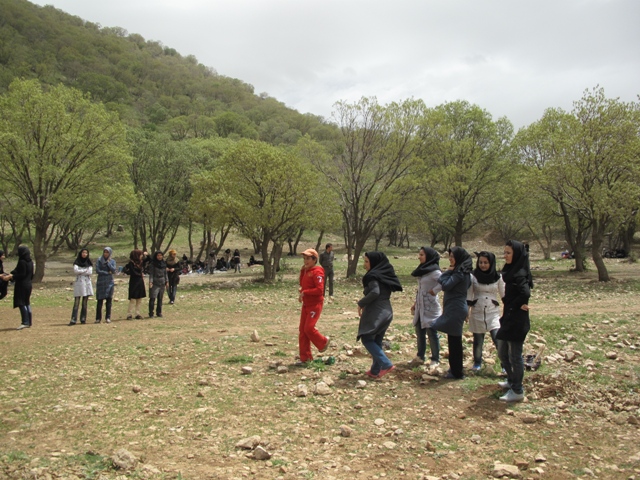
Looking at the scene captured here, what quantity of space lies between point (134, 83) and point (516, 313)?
156 metres

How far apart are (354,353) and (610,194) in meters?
20.6

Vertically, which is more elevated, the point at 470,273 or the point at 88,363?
the point at 470,273

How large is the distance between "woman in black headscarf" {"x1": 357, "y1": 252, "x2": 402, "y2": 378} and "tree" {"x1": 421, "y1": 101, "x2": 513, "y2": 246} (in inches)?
894

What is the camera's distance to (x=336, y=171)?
91.7 ft

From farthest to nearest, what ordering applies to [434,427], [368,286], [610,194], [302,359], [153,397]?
[610,194]
[302,359]
[368,286]
[153,397]
[434,427]

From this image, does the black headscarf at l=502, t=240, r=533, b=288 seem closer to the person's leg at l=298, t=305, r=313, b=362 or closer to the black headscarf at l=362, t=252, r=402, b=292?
the black headscarf at l=362, t=252, r=402, b=292

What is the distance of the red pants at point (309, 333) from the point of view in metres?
7.90

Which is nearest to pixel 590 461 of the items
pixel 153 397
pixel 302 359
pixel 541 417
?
pixel 541 417

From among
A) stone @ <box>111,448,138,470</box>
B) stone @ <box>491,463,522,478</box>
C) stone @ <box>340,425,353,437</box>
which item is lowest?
stone @ <box>491,463,522,478</box>

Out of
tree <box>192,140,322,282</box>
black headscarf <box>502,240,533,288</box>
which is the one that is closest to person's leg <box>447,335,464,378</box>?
black headscarf <box>502,240,533,288</box>

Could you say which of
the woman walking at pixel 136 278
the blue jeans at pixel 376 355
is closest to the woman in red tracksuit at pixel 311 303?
the blue jeans at pixel 376 355

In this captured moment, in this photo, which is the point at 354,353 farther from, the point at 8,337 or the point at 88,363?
the point at 8,337

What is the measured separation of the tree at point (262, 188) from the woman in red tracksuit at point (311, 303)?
17.0m

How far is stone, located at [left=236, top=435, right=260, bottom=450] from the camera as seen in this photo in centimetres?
504
